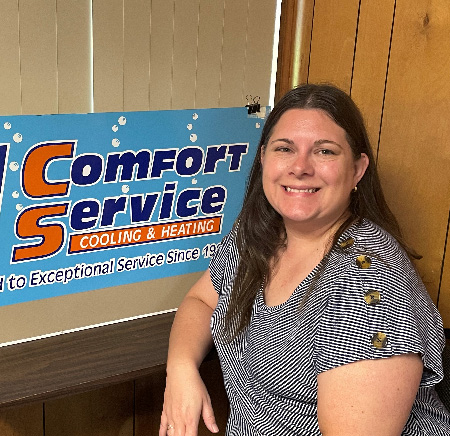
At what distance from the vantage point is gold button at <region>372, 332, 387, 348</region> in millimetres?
1142

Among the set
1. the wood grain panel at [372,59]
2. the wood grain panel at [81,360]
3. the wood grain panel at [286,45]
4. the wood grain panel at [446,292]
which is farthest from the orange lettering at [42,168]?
the wood grain panel at [446,292]

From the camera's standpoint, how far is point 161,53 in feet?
5.58

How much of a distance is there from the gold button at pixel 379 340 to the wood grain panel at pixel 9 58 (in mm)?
960

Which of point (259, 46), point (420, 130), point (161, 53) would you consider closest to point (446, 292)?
point (420, 130)

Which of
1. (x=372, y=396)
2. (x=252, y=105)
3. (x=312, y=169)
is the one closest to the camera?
(x=372, y=396)

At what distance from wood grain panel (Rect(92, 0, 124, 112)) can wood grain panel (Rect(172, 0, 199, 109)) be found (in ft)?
0.54

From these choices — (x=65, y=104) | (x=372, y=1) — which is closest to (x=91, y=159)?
(x=65, y=104)

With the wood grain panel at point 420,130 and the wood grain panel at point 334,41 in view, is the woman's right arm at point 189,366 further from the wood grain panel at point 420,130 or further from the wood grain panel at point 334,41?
the wood grain panel at point 334,41

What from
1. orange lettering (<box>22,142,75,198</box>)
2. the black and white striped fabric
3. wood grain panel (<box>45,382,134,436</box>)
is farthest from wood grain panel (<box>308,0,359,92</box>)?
wood grain panel (<box>45,382,134,436</box>)

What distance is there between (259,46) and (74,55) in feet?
1.95

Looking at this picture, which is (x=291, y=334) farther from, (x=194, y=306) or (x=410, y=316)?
(x=194, y=306)

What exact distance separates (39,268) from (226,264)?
0.48m

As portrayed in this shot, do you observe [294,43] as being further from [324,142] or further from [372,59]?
[324,142]

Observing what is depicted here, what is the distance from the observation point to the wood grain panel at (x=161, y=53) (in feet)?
5.48
